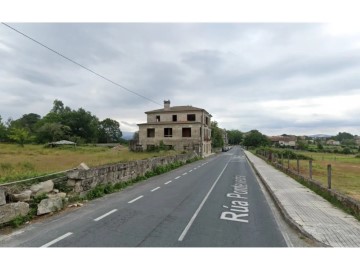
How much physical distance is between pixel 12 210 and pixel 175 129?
152 ft

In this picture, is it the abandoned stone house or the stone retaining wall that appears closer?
the stone retaining wall

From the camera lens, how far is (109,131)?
12025 cm

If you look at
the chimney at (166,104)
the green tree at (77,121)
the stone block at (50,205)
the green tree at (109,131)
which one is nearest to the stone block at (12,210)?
the stone block at (50,205)

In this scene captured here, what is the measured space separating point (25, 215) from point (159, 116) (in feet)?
170

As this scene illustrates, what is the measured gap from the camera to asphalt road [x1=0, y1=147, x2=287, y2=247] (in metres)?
6.02

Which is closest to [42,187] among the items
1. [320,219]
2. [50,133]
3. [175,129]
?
[320,219]

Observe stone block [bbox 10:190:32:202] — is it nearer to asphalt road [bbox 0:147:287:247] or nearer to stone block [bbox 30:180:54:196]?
stone block [bbox 30:180:54:196]

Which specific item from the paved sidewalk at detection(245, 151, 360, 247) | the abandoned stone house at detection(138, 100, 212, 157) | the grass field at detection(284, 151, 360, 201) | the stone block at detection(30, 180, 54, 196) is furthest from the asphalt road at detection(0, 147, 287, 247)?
the abandoned stone house at detection(138, 100, 212, 157)

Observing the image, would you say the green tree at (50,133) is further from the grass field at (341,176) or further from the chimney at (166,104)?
the grass field at (341,176)

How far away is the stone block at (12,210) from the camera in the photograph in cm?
702

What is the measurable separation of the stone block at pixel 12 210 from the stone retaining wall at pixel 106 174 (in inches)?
102

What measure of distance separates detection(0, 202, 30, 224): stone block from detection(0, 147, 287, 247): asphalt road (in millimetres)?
565

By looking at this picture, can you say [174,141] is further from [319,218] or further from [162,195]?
[319,218]

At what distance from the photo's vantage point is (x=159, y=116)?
5897 centimetres
